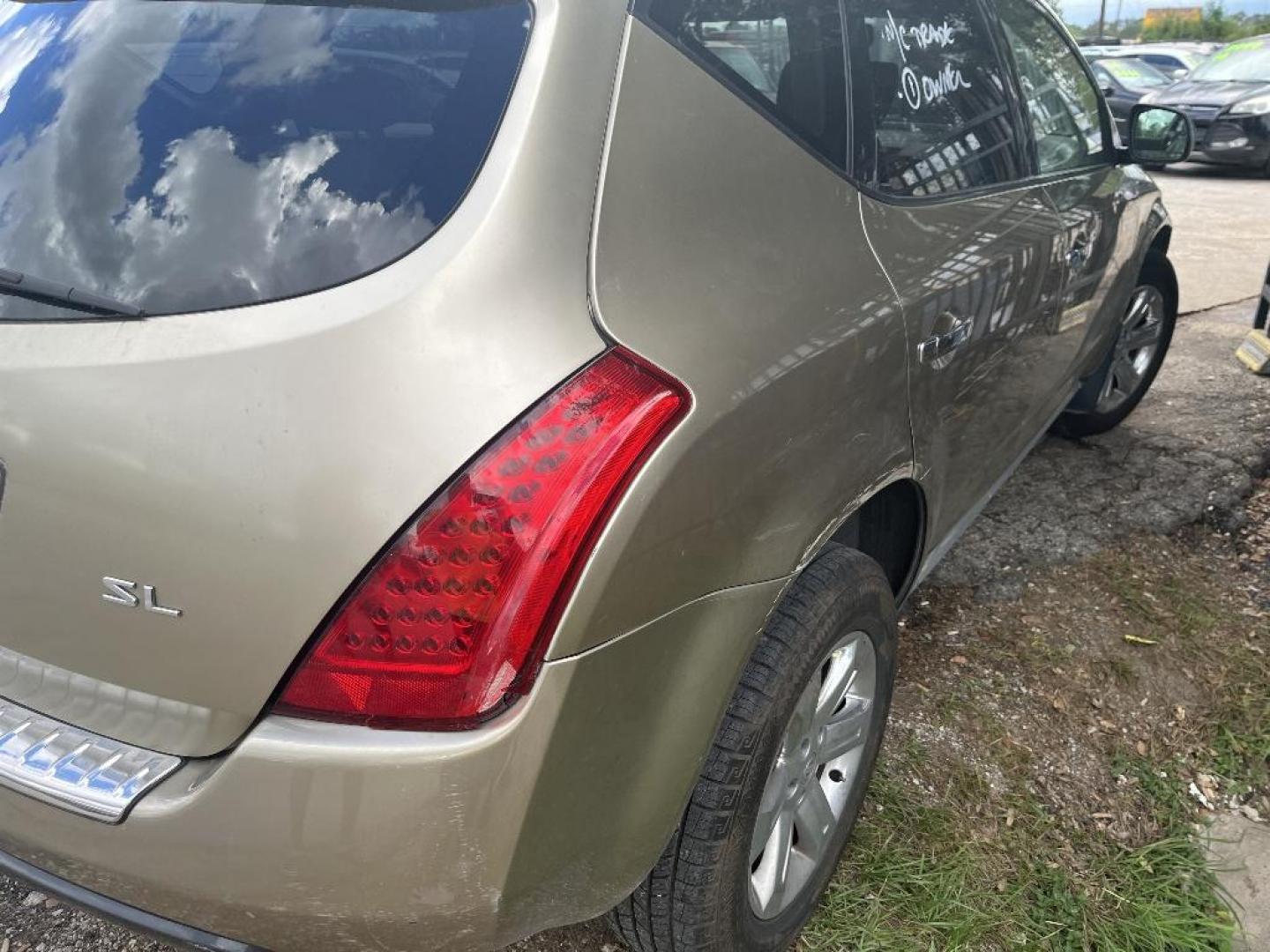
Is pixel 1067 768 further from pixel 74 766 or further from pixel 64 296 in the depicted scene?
pixel 64 296

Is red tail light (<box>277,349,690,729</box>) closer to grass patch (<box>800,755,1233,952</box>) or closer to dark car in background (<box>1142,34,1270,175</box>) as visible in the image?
grass patch (<box>800,755,1233,952</box>)

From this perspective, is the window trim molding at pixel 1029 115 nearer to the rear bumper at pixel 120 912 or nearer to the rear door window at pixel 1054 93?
the rear door window at pixel 1054 93

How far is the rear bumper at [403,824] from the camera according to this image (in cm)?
120

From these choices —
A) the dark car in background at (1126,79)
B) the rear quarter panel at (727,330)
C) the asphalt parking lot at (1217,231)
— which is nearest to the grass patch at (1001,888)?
the rear quarter panel at (727,330)

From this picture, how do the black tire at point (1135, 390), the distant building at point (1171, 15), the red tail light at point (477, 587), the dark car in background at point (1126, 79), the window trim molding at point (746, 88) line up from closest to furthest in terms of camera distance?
the red tail light at point (477, 587) < the window trim molding at point (746, 88) < the black tire at point (1135, 390) < the dark car in background at point (1126, 79) < the distant building at point (1171, 15)

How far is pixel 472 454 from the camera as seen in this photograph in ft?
3.85

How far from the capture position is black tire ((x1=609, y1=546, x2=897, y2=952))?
5.18ft

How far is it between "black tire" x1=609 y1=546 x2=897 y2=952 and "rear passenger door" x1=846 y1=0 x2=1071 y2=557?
0.46m

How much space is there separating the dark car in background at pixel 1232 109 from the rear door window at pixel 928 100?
11190 mm

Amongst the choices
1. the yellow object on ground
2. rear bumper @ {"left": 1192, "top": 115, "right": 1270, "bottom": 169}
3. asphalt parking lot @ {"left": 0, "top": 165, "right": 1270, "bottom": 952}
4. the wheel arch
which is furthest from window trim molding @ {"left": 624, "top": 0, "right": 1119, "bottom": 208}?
rear bumper @ {"left": 1192, "top": 115, "right": 1270, "bottom": 169}

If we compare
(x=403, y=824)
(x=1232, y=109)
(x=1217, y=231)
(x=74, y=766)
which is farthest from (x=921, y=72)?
(x=1232, y=109)

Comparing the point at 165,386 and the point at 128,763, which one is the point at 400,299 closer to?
the point at 165,386

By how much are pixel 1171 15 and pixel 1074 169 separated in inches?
2346

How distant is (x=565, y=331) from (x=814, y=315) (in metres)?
0.51
